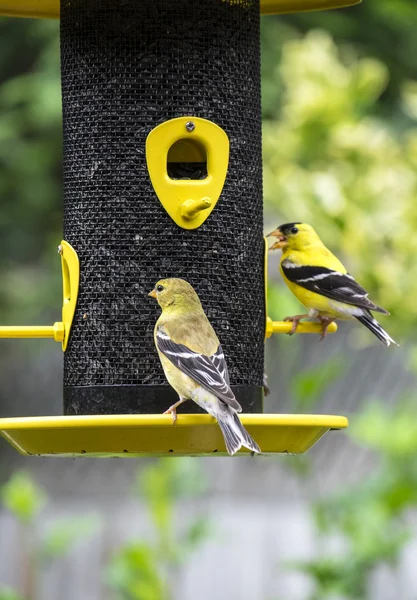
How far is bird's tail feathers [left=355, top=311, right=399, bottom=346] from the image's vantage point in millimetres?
7035

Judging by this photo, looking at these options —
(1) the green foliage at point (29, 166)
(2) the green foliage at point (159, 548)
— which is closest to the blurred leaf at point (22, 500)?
(2) the green foliage at point (159, 548)

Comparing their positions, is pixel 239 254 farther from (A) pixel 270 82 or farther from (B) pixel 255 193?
(A) pixel 270 82

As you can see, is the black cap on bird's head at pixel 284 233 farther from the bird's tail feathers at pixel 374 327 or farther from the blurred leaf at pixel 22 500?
the blurred leaf at pixel 22 500

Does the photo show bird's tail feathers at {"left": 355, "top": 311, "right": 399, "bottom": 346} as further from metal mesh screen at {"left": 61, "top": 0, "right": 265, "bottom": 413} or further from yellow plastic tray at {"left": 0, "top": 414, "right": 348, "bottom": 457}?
yellow plastic tray at {"left": 0, "top": 414, "right": 348, "bottom": 457}

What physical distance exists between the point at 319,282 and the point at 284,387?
23.4 ft

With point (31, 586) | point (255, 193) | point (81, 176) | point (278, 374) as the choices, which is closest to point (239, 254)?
point (255, 193)

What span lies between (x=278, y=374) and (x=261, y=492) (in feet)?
4.57

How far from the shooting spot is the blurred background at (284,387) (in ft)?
25.4

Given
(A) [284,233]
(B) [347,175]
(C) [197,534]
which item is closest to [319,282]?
(A) [284,233]

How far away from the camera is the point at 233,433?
17.0ft

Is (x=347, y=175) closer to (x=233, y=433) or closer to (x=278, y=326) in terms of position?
(x=278, y=326)

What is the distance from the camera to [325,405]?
14367 mm

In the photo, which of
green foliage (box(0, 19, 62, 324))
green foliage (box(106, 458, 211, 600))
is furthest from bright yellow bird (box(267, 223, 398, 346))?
green foliage (box(0, 19, 62, 324))

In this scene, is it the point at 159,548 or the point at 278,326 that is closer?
the point at 278,326
